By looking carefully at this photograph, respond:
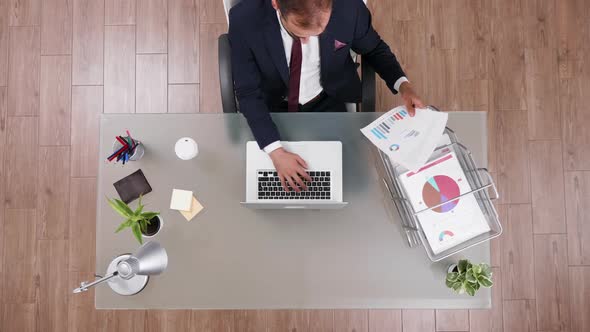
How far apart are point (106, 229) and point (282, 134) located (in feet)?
2.20

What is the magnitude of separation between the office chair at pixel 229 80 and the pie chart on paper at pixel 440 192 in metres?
0.40

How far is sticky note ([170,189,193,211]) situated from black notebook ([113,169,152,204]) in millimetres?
90

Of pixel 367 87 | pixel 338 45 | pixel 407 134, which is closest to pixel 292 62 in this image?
pixel 338 45

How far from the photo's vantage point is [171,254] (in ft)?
4.57

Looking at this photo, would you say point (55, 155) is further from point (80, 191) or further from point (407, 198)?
point (407, 198)

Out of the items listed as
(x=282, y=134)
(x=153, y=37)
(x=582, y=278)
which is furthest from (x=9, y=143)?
(x=582, y=278)

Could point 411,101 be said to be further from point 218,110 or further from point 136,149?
point 218,110

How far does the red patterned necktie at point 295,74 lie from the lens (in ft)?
4.47

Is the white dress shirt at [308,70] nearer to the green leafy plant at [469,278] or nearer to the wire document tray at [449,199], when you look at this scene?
the wire document tray at [449,199]

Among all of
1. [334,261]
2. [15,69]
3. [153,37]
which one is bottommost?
[334,261]

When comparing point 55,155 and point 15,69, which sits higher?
point 15,69

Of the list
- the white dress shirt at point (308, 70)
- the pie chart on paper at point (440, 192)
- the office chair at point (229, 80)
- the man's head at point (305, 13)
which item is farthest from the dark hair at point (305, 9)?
the pie chart on paper at point (440, 192)

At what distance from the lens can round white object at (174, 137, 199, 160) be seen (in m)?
1.39

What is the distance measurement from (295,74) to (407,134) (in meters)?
0.43
